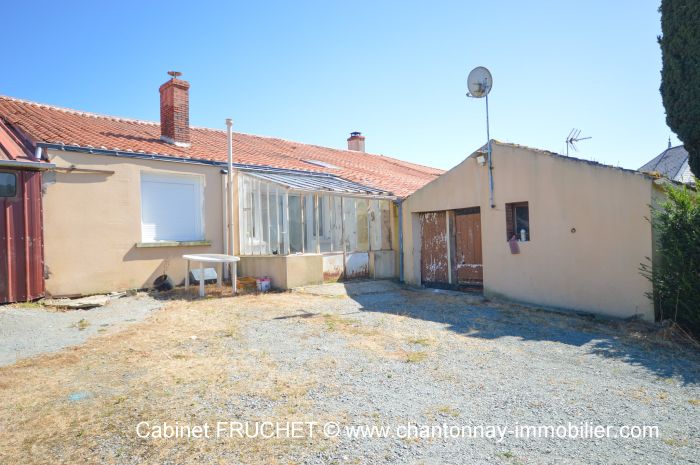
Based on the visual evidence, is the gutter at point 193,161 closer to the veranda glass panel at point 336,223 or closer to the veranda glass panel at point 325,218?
the veranda glass panel at point 336,223

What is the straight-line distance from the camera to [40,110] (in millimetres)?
11836

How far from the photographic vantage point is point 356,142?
2406 centimetres

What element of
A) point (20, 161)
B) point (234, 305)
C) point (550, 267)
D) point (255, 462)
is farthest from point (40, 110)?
point (550, 267)

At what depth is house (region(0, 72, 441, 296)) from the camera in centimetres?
914

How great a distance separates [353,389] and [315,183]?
28.2 ft

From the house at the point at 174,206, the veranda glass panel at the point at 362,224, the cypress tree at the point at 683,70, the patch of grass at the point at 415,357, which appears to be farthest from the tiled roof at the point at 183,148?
the patch of grass at the point at 415,357

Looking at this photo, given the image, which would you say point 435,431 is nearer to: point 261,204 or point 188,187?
point 261,204

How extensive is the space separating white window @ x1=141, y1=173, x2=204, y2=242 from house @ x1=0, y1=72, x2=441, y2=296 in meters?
0.02

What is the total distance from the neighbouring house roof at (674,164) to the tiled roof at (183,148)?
9062 mm

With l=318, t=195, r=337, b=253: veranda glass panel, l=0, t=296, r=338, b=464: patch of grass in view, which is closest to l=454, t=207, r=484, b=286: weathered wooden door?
l=318, t=195, r=337, b=253: veranda glass panel

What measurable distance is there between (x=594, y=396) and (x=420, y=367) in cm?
181

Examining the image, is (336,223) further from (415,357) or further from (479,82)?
(415,357)

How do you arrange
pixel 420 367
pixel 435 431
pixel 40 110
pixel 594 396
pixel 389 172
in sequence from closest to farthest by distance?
pixel 435 431, pixel 594 396, pixel 420 367, pixel 40 110, pixel 389 172

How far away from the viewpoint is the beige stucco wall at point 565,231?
24.4ft
